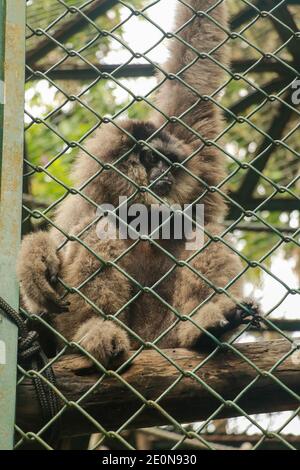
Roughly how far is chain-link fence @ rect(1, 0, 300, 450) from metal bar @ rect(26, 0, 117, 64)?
0.01 metres

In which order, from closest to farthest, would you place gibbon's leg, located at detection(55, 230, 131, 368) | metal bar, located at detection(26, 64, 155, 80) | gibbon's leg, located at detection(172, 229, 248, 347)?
gibbon's leg, located at detection(55, 230, 131, 368) → gibbon's leg, located at detection(172, 229, 248, 347) → metal bar, located at detection(26, 64, 155, 80)

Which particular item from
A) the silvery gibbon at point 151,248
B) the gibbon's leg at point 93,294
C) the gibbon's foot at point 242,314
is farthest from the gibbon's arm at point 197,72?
the gibbon's foot at point 242,314

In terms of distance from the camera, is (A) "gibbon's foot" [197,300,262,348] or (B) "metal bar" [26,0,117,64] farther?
(B) "metal bar" [26,0,117,64]

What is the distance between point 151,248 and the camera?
6.14m

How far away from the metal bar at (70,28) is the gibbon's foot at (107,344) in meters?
2.68

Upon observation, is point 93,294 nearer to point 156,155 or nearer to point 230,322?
point 230,322

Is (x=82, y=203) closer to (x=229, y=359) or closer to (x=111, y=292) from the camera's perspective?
(x=111, y=292)

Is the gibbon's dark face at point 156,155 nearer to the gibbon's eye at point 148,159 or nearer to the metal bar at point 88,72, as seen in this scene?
the gibbon's eye at point 148,159

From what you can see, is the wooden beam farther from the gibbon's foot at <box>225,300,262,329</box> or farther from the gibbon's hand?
the gibbon's hand

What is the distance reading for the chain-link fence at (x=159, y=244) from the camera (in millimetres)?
4090

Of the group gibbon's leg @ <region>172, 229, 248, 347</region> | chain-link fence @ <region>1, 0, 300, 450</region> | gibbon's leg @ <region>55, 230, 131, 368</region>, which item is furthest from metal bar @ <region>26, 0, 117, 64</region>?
gibbon's leg @ <region>172, 229, 248, 347</region>

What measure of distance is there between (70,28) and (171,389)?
368cm

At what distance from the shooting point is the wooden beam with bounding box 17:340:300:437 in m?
4.27
